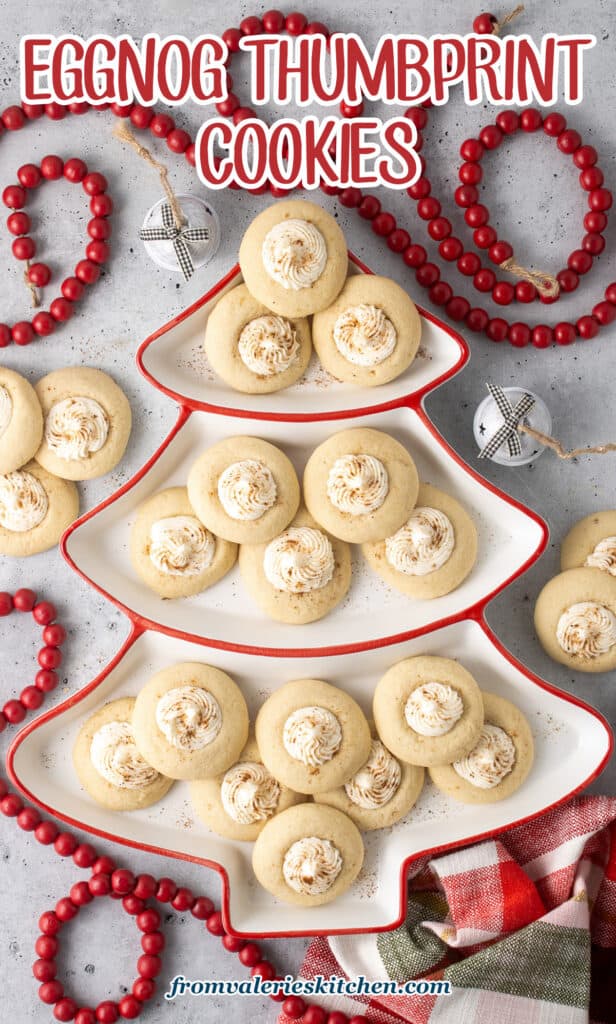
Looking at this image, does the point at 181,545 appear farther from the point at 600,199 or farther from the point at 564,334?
the point at 600,199

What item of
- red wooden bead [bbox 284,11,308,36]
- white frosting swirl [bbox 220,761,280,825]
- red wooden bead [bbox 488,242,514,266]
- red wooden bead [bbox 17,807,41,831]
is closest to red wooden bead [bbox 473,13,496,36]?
red wooden bead [bbox 284,11,308,36]

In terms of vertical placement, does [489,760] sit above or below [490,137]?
below

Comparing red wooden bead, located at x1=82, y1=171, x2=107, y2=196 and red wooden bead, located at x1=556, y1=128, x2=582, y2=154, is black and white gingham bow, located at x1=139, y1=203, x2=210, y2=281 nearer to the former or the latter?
red wooden bead, located at x1=82, y1=171, x2=107, y2=196

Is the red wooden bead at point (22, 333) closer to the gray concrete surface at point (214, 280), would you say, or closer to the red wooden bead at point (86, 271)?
the gray concrete surface at point (214, 280)

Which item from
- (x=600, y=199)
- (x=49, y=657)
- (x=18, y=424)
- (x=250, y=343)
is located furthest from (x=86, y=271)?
(x=600, y=199)

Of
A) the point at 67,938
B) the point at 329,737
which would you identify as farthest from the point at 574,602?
the point at 67,938

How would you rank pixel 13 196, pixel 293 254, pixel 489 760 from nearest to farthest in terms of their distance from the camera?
pixel 293 254, pixel 489 760, pixel 13 196

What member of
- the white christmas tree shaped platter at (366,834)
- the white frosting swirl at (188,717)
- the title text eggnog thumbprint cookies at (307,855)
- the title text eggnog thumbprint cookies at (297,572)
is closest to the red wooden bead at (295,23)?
the title text eggnog thumbprint cookies at (297,572)
